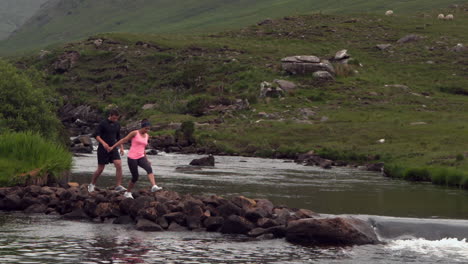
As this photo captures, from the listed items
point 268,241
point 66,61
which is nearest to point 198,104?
point 66,61

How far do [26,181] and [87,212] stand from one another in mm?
5414

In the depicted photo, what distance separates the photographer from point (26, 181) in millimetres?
34406

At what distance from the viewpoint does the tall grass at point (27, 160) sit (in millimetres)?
34281

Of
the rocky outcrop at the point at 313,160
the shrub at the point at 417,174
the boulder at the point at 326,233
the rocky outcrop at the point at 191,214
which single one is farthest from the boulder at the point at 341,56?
the boulder at the point at 326,233

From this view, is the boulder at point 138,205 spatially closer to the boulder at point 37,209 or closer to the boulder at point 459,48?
the boulder at point 37,209

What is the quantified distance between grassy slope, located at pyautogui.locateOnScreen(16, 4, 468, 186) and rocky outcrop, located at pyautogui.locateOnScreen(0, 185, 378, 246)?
25349 millimetres

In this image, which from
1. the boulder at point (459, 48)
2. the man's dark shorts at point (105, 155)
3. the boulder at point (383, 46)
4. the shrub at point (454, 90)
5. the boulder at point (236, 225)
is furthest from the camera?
the boulder at point (383, 46)

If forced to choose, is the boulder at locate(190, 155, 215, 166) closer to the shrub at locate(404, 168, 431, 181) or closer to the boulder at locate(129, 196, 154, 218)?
the shrub at locate(404, 168, 431, 181)

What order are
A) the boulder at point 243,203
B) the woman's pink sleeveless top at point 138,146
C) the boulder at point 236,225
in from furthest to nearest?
the woman's pink sleeveless top at point 138,146 < the boulder at point 243,203 < the boulder at point 236,225

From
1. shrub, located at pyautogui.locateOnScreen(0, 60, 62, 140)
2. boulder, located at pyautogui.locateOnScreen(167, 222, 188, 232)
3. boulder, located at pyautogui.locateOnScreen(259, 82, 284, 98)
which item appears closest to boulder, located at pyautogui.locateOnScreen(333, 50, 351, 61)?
boulder, located at pyautogui.locateOnScreen(259, 82, 284, 98)

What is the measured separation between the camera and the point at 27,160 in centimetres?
3516

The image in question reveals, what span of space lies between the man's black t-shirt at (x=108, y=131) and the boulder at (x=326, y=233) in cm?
811

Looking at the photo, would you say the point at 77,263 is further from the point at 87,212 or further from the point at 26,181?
the point at 26,181

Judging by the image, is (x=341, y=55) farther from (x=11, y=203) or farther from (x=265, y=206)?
(x=11, y=203)
